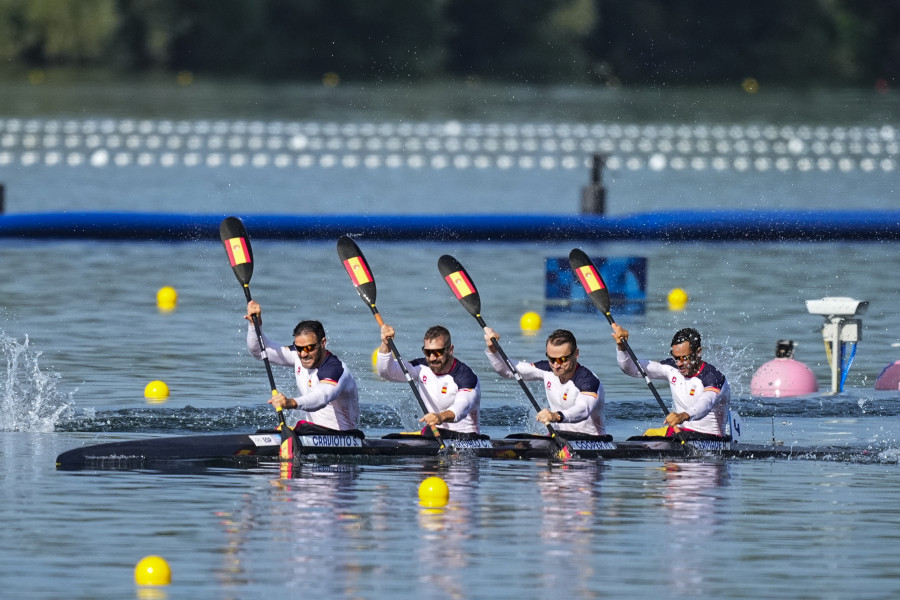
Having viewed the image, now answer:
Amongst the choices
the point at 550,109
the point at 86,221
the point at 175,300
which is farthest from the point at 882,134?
the point at 175,300

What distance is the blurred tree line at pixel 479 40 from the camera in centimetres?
7031

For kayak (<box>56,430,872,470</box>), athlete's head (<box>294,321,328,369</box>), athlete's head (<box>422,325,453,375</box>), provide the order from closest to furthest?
1. kayak (<box>56,430,872,470</box>)
2. athlete's head (<box>294,321,328,369</box>)
3. athlete's head (<box>422,325,453,375</box>)

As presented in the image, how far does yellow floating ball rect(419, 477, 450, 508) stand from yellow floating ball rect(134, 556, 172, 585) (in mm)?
2321

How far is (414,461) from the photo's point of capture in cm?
1240

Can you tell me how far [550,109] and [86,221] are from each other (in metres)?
35.9

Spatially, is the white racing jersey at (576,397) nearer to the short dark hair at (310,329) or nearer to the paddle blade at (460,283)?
the paddle blade at (460,283)

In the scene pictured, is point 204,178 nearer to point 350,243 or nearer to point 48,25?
point 350,243

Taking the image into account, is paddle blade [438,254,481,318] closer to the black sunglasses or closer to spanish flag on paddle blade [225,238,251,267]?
spanish flag on paddle blade [225,238,251,267]

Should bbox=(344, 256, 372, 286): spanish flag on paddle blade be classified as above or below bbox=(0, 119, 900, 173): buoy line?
below

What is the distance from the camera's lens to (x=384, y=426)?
1419 cm

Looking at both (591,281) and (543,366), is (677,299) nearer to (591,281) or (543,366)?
(591,281)

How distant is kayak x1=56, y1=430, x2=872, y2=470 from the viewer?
11898 mm

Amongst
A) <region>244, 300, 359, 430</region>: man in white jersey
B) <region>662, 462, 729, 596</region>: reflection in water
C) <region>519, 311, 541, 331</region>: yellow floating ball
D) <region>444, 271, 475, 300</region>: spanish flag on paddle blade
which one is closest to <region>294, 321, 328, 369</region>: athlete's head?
<region>244, 300, 359, 430</region>: man in white jersey

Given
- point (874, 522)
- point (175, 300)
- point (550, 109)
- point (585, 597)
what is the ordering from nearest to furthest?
point (585, 597), point (874, 522), point (175, 300), point (550, 109)
